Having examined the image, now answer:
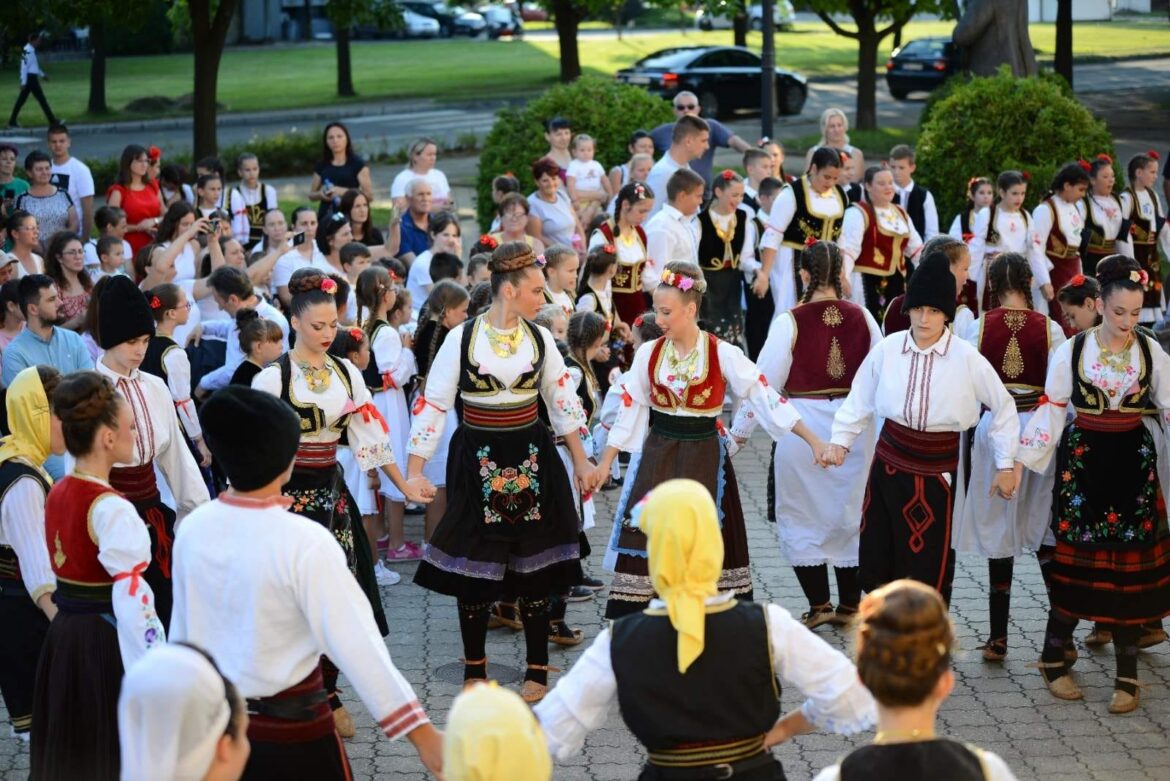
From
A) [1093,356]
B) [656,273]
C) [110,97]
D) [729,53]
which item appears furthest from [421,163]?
[110,97]

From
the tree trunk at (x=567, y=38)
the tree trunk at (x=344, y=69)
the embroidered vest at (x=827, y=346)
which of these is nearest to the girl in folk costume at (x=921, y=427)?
the embroidered vest at (x=827, y=346)

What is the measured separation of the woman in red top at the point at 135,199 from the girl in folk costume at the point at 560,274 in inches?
176

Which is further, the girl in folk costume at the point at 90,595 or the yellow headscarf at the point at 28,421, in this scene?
the yellow headscarf at the point at 28,421

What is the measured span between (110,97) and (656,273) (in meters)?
29.0

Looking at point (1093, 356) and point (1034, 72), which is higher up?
point (1034, 72)

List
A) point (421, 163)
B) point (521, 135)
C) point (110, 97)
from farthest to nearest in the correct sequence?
point (110, 97), point (521, 135), point (421, 163)

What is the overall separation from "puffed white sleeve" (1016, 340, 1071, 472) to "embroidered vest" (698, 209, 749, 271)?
15.8 ft

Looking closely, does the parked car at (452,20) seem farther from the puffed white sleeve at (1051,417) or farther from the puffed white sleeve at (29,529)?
the puffed white sleeve at (29,529)

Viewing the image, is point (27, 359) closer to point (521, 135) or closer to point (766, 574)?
point (766, 574)

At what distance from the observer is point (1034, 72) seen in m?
18.8

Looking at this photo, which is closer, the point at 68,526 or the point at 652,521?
the point at 652,521

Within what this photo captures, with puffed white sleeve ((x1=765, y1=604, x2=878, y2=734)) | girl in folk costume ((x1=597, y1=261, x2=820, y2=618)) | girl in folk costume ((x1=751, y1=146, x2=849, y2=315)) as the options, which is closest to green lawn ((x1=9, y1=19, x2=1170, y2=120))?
girl in folk costume ((x1=751, y1=146, x2=849, y2=315))

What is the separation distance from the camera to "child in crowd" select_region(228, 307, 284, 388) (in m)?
7.34

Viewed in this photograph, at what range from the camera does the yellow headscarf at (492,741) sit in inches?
119
